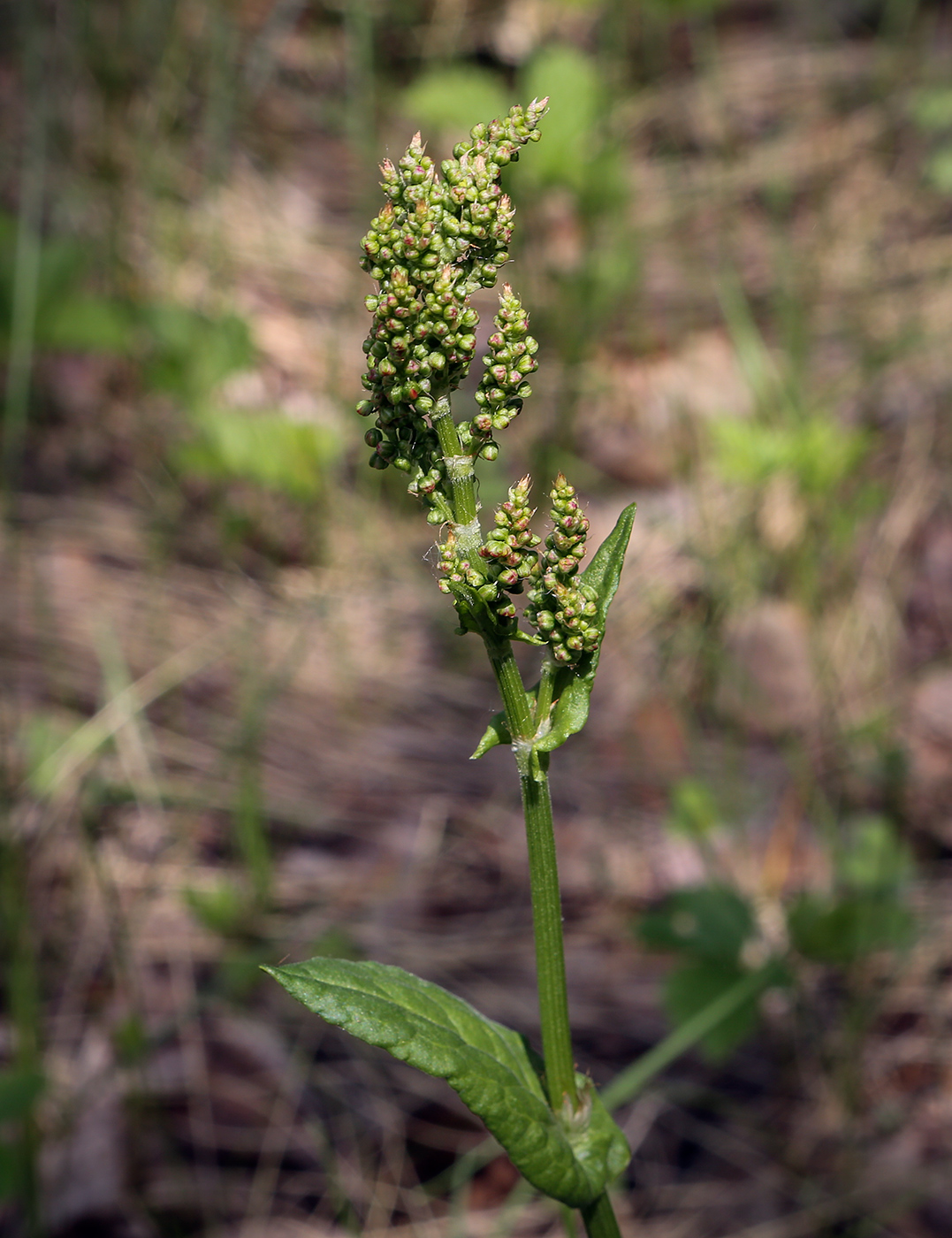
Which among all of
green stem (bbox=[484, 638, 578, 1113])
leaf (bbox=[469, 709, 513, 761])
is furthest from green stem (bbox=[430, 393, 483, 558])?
leaf (bbox=[469, 709, 513, 761])

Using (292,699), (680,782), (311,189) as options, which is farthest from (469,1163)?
(311,189)

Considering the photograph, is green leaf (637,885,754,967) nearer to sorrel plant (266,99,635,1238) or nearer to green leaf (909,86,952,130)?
sorrel plant (266,99,635,1238)

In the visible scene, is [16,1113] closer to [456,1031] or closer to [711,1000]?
[456,1031]

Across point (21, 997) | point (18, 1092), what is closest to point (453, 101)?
point (21, 997)

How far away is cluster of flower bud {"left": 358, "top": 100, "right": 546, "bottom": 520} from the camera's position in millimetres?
1208

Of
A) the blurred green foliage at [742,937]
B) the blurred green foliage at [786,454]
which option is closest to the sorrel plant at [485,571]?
the blurred green foliage at [742,937]

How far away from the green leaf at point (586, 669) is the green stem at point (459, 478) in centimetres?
16

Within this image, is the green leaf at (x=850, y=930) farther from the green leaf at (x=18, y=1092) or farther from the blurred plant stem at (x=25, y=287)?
the blurred plant stem at (x=25, y=287)

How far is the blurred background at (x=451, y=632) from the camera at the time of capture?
2744 millimetres

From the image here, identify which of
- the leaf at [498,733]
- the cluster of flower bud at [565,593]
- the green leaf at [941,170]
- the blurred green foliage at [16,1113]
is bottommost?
the blurred green foliage at [16,1113]

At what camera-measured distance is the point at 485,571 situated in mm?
1312

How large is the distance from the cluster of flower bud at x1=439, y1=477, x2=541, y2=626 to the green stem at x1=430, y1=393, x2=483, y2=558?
0.02 m

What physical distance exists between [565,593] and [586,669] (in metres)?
0.15

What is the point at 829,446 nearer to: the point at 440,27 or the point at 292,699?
the point at 292,699
